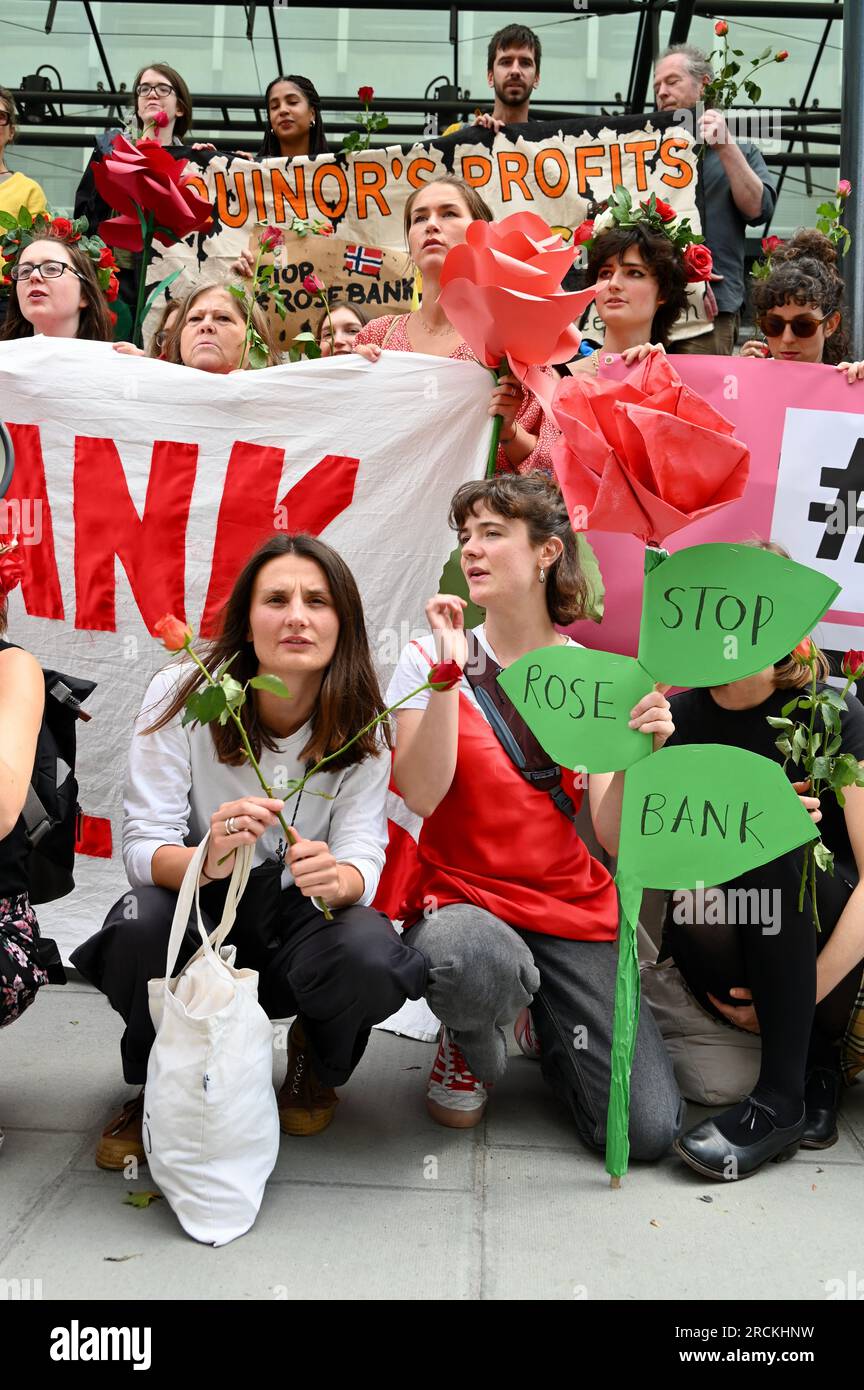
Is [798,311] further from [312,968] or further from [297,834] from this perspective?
[312,968]

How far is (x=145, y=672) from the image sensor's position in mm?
3418

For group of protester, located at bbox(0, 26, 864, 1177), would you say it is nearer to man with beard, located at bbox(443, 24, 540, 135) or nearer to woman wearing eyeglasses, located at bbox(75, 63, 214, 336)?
woman wearing eyeglasses, located at bbox(75, 63, 214, 336)

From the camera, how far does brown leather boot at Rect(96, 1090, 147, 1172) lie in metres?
2.35

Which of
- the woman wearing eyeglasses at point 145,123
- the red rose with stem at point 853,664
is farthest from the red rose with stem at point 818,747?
the woman wearing eyeglasses at point 145,123

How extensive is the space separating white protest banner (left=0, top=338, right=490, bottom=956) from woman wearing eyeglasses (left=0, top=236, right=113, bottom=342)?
31cm

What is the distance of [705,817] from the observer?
2299 millimetres

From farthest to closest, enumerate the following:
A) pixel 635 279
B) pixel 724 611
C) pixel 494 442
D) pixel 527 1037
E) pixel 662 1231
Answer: pixel 635 279 < pixel 494 442 < pixel 527 1037 < pixel 724 611 < pixel 662 1231

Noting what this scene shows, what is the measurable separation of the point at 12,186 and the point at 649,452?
3.40 m

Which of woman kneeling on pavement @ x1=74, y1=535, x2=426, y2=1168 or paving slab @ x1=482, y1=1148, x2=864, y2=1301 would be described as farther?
woman kneeling on pavement @ x1=74, y1=535, x2=426, y2=1168


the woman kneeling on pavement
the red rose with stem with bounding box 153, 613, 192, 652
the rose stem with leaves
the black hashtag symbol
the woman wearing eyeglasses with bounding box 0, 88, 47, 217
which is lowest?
the woman kneeling on pavement

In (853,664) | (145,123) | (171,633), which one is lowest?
(853,664)

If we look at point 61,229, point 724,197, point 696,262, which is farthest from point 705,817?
point 724,197

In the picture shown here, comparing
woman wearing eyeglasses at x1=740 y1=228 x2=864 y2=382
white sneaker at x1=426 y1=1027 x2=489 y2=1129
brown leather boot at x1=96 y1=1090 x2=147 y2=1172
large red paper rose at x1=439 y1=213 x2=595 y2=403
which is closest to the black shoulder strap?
white sneaker at x1=426 y1=1027 x2=489 y2=1129

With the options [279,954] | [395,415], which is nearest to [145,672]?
[395,415]
